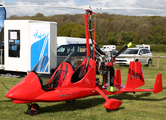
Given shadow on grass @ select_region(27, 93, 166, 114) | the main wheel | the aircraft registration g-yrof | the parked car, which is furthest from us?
the parked car

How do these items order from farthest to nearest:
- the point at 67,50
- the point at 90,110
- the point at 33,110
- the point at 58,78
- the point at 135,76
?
the point at 67,50, the point at 135,76, the point at 90,110, the point at 58,78, the point at 33,110

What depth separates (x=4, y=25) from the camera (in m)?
12.0

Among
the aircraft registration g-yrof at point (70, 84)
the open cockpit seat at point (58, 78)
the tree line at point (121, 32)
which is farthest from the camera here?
the tree line at point (121, 32)

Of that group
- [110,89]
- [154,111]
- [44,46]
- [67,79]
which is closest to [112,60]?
[110,89]

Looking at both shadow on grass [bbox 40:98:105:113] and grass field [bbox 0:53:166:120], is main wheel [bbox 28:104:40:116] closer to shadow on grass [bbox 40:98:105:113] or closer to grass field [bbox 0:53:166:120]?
grass field [bbox 0:53:166:120]

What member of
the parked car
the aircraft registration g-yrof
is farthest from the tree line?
the aircraft registration g-yrof

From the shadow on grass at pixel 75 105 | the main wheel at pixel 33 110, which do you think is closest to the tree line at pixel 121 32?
the shadow on grass at pixel 75 105

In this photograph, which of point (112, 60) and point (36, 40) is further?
point (36, 40)

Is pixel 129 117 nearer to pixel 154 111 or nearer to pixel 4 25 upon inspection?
pixel 154 111

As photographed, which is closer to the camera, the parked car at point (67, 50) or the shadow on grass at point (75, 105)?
the shadow on grass at point (75, 105)

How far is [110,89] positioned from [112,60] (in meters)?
0.88

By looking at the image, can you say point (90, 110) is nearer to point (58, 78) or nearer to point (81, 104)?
point (81, 104)

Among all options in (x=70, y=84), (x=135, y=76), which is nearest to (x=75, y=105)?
(x=70, y=84)

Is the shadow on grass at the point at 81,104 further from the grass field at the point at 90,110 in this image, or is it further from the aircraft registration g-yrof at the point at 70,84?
the aircraft registration g-yrof at the point at 70,84
